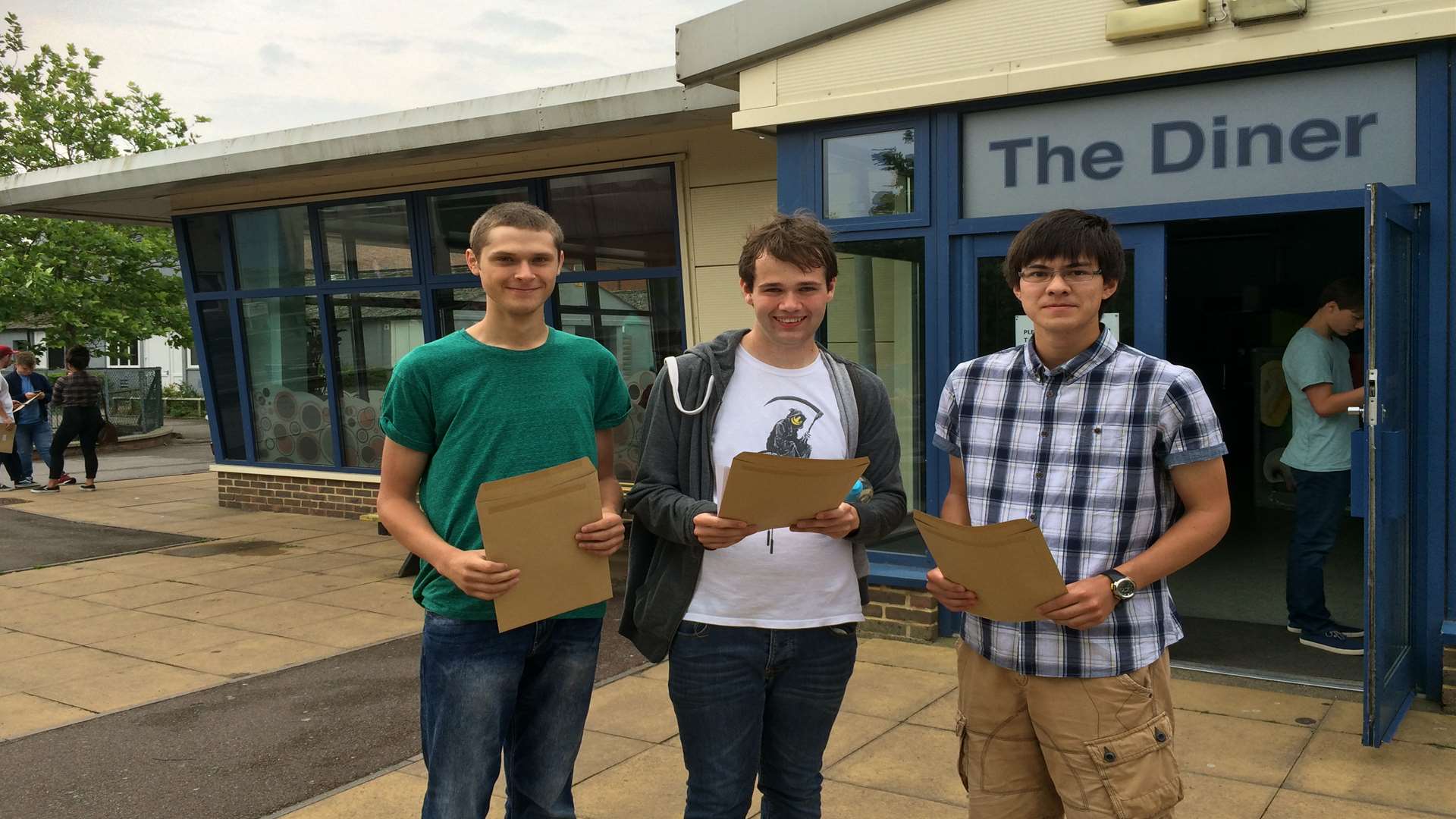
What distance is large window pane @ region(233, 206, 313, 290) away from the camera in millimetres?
11359

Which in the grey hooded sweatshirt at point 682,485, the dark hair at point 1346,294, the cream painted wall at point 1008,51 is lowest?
the grey hooded sweatshirt at point 682,485

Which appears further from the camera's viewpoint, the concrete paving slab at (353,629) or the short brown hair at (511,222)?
the concrete paving slab at (353,629)

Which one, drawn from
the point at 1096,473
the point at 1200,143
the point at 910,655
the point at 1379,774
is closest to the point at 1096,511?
the point at 1096,473

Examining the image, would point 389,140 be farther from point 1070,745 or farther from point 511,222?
point 1070,745

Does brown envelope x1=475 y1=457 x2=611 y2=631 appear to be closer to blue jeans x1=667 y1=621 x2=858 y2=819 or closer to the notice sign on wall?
blue jeans x1=667 y1=621 x2=858 y2=819

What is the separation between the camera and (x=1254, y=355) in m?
11.0

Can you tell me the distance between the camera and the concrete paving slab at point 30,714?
16.3 ft

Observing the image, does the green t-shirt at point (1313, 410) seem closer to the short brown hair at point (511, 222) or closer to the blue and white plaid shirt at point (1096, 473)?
the blue and white plaid shirt at point (1096, 473)

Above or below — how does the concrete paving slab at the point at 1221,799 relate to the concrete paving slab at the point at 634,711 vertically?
below

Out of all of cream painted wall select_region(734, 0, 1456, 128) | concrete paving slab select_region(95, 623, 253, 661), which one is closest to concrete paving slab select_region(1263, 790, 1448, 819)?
cream painted wall select_region(734, 0, 1456, 128)

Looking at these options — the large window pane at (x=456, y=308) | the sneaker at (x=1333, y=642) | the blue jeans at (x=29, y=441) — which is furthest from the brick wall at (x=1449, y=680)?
the blue jeans at (x=29, y=441)

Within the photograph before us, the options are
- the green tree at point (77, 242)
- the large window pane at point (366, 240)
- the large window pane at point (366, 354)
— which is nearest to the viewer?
the large window pane at point (366, 240)

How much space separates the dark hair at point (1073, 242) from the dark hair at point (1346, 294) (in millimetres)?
4067

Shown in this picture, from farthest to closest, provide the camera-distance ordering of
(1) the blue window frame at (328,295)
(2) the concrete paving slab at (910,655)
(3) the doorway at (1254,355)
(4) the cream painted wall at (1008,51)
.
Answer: (1) the blue window frame at (328,295)
(3) the doorway at (1254,355)
(2) the concrete paving slab at (910,655)
(4) the cream painted wall at (1008,51)
